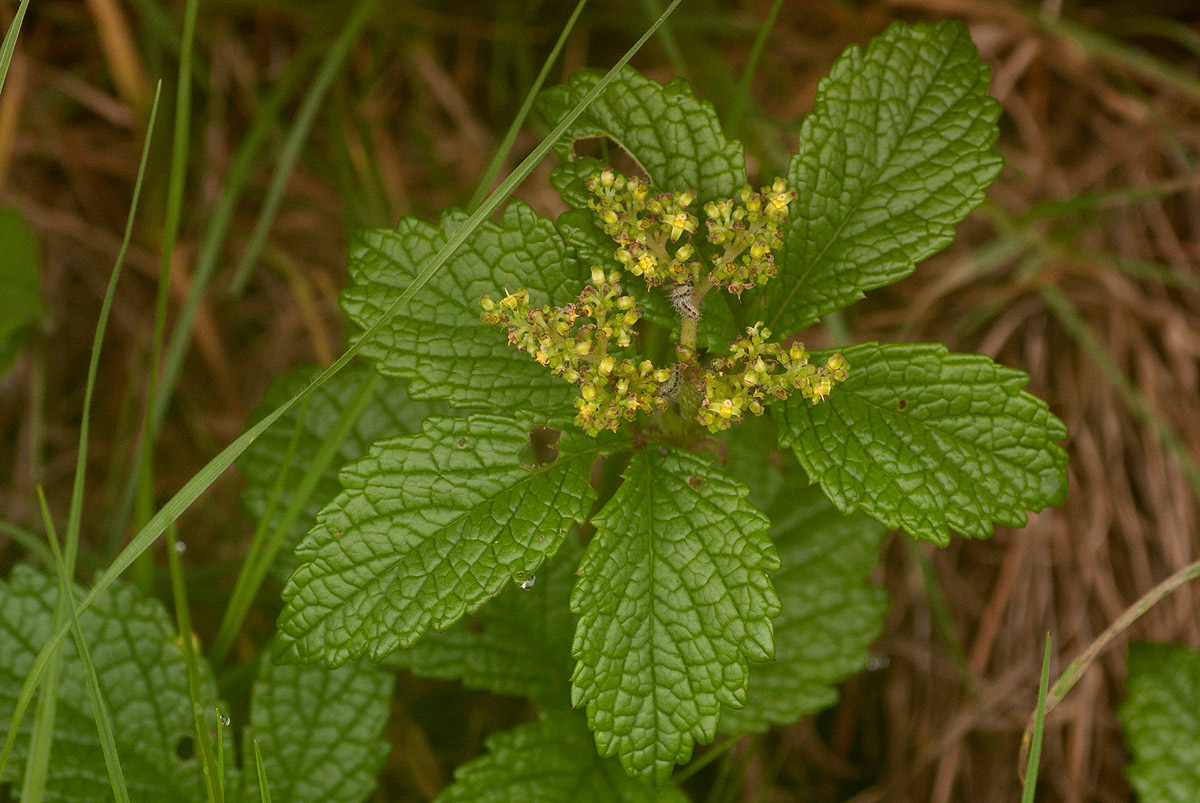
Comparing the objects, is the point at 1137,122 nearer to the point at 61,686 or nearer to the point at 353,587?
the point at 353,587

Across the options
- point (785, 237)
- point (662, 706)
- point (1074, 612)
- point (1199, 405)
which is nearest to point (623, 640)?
point (662, 706)

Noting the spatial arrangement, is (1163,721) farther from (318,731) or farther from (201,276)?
(201,276)

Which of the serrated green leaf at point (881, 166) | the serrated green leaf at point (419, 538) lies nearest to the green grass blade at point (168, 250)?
the serrated green leaf at point (419, 538)

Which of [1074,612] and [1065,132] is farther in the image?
[1065,132]

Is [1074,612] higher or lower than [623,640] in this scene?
higher

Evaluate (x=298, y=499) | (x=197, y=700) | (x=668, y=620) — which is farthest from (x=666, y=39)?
(x=197, y=700)

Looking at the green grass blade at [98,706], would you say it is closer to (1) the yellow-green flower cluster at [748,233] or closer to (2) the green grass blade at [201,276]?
(2) the green grass blade at [201,276]

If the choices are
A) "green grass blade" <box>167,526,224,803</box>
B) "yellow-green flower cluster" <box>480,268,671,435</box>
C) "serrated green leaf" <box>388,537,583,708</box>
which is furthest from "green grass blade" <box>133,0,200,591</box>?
"yellow-green flower cluster" <box>480,268,671,435</box>
